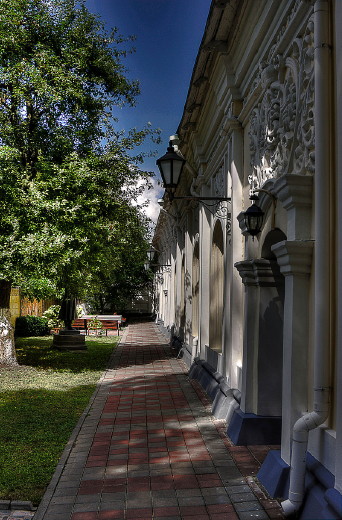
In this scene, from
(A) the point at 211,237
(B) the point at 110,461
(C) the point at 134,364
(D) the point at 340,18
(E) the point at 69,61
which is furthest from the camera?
(C) the point at 134,364

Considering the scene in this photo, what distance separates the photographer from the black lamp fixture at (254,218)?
5.47m

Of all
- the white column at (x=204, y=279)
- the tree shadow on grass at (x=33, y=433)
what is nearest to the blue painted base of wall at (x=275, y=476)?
the tree shadow on grass at (x=33, y=433)

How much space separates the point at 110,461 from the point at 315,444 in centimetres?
237

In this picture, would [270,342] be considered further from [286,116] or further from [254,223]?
[286,116]

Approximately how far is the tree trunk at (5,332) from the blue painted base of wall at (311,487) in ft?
27.5

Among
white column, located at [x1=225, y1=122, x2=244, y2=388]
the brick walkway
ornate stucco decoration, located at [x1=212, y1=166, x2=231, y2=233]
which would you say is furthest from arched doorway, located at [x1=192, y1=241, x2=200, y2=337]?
white column, located at [x1=225, y1=122, x2=244, y2=388]

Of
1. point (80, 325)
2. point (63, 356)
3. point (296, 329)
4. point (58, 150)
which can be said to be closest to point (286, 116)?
point (296, 329)

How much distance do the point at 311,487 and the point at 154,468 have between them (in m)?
1.84

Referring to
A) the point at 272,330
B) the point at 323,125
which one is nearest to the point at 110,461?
Result: the point at 272,330

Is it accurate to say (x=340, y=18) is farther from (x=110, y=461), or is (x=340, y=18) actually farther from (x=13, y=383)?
(x=13, y=383)

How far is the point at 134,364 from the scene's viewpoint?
12727 mm

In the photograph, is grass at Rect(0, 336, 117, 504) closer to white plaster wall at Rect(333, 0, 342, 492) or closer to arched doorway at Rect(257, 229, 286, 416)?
arched doorway at Rect(257, 229, 286, 416)

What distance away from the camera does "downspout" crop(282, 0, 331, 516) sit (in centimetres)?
349

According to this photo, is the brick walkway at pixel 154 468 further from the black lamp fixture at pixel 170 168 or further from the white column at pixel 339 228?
the black lamp fixture at pixel 170 168
